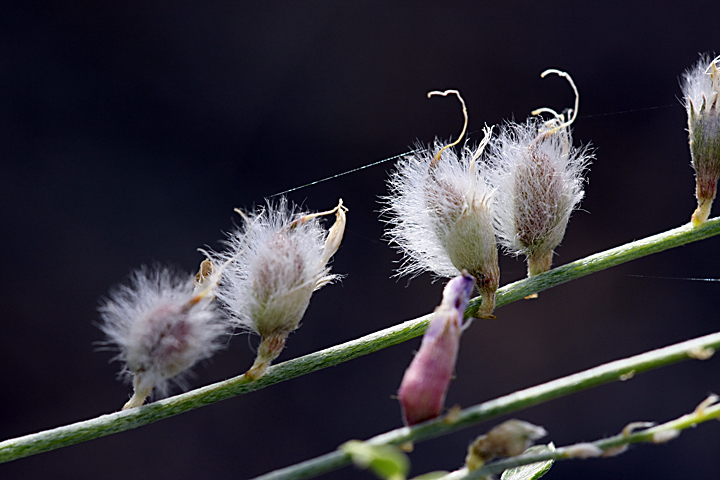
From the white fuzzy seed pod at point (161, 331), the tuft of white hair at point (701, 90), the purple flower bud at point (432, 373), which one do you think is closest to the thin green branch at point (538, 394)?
the purple flower bud at point (432, 373)

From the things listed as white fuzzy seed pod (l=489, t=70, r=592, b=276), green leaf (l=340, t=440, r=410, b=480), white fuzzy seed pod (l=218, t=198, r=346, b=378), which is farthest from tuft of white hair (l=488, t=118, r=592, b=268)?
green leaf (l=340, t=440, r=410, b=480)

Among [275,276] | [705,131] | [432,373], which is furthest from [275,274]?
[705,131]

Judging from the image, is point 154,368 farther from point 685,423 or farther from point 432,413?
point 685,423

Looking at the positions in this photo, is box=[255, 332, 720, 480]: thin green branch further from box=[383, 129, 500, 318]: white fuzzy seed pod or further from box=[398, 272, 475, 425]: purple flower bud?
box=[383, 129, 500, 318]: white fuzzy seed pod

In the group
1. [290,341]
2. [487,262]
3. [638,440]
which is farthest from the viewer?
[290,341]

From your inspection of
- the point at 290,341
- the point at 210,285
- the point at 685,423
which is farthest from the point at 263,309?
the point at 290,341

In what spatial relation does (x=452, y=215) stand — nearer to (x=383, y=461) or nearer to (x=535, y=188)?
(x=535, y=188)

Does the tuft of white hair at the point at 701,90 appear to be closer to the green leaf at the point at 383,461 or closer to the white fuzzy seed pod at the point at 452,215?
the white fuzzy seed pod at the point at 452,215
